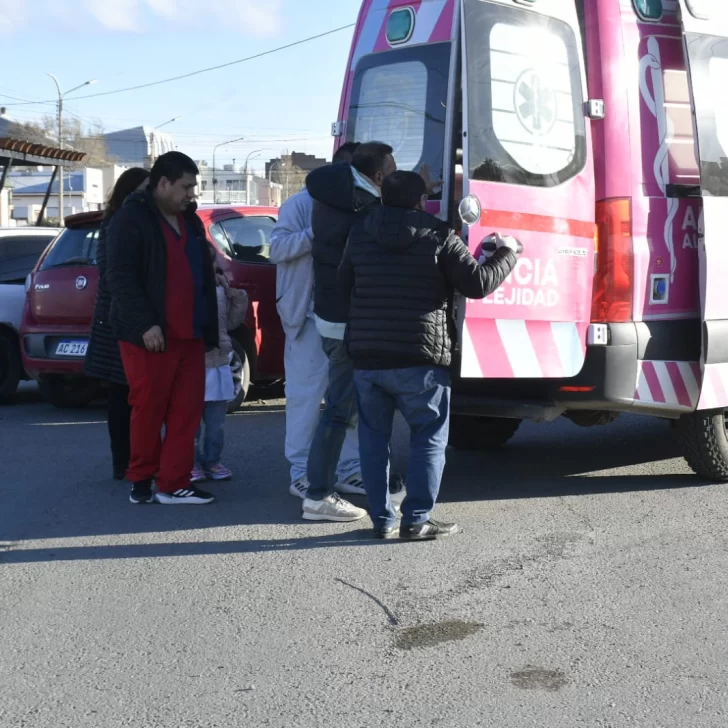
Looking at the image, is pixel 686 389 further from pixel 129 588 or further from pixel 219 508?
pixel 129 588

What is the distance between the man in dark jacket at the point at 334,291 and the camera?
571 cm

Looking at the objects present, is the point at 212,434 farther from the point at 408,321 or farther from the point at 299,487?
the point at 408,321

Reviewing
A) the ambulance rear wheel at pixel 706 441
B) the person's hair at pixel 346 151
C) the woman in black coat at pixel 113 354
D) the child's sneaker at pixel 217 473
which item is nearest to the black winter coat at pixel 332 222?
the person's hair at pixel 346 151

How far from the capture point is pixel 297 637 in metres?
4.21

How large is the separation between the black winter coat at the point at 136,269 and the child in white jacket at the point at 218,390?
87cm

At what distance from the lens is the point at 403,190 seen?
204 inches

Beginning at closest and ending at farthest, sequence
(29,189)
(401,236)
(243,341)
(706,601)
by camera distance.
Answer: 1. (706,601)
2. (401,236)
3. (243,341)
4. (29,189)

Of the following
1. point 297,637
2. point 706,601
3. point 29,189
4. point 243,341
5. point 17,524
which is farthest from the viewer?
point 29,189

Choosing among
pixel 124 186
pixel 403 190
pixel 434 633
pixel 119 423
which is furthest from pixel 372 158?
pixel 434 633

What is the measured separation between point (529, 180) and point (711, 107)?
45.7 inches

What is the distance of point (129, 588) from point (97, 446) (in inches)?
137

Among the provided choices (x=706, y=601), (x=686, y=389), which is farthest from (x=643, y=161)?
(x=706, y=601)

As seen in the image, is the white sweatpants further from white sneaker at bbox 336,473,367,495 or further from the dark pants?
the dark pants

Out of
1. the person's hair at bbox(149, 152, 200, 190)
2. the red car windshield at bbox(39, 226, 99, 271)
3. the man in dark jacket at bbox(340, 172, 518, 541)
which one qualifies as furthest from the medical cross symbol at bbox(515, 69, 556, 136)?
the red car windshield at bbox(39, 226, 99, 271)
